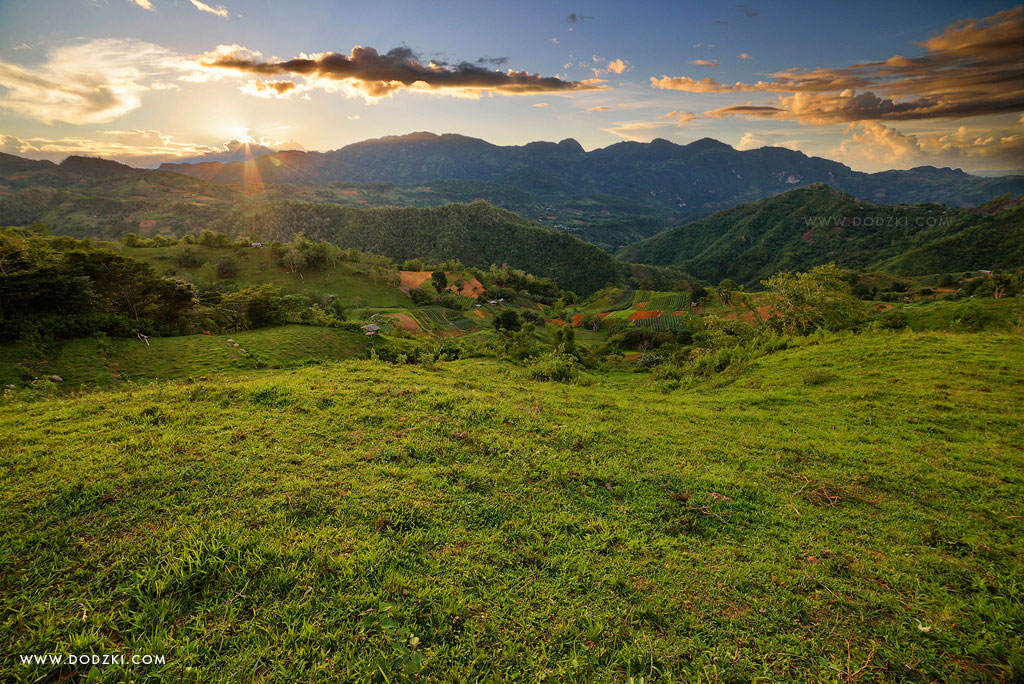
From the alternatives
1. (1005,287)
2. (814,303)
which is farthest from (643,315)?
(814,303)

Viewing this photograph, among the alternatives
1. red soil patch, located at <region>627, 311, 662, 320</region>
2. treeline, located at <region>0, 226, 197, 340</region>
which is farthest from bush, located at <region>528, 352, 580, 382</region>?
red soil patch, located at <region>627, 311, 662, 320</region>

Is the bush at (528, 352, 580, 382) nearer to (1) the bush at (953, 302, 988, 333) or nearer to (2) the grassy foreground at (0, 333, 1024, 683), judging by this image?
(2) the grassy foreground at (0, 333, 1024, 683)

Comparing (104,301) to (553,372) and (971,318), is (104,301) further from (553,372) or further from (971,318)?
(971,318)

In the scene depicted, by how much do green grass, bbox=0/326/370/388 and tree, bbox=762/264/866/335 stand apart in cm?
3312

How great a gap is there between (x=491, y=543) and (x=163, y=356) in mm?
25180

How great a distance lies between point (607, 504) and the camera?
320 inches

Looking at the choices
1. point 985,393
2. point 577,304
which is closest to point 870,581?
point 985,393

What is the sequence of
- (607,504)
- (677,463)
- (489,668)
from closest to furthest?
1. (489,668)
2. (607,504)
3. (677,463)

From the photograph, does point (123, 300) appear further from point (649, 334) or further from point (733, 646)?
point (649, 334)

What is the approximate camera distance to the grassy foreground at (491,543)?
14.9 ft

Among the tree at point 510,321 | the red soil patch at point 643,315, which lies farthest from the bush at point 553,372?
the red soil patch at point 643,315

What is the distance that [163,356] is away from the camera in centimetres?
2172

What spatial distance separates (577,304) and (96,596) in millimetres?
125310

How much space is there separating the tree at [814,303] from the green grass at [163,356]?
3312cm
